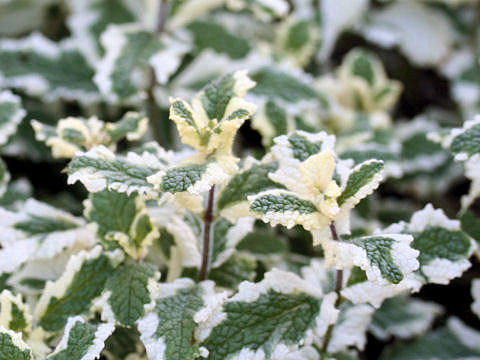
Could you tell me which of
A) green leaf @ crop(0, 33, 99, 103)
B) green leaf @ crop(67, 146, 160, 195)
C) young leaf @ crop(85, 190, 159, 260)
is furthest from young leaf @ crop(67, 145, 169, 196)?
green leaf @ crop(0, 33, 99, 103)

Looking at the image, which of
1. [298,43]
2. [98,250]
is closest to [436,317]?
[298,43]

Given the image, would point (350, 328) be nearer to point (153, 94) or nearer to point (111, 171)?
point (111, 171)

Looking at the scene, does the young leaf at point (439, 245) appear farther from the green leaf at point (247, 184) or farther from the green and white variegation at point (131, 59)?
the green and white variegation at point (131, 59)

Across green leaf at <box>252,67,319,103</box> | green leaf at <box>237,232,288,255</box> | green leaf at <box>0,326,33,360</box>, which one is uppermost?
green leaf at <box>252,67,319,103</box>

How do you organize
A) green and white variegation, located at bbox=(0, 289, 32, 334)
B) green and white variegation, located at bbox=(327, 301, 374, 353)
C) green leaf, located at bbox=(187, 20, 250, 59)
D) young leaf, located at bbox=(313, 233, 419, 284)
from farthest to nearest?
1. green leaf, located at bbox=(187, 20, 250, 59)
2. green and white variegation, located at bbox=(327, 301, 374, 353)
3. green and white variegation, located at bbox=(0, 289, 32, 334)
4. young leaf, located at bbox=(313, 233, 419, 284)

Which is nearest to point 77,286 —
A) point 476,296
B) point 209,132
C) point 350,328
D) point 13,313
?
point 13,313

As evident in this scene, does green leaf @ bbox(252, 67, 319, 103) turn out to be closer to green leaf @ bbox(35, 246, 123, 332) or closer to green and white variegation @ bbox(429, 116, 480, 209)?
green and white variegation @ bbox(429, 116, 480, 209)

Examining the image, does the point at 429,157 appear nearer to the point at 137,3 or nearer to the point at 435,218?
the point at 435,218
